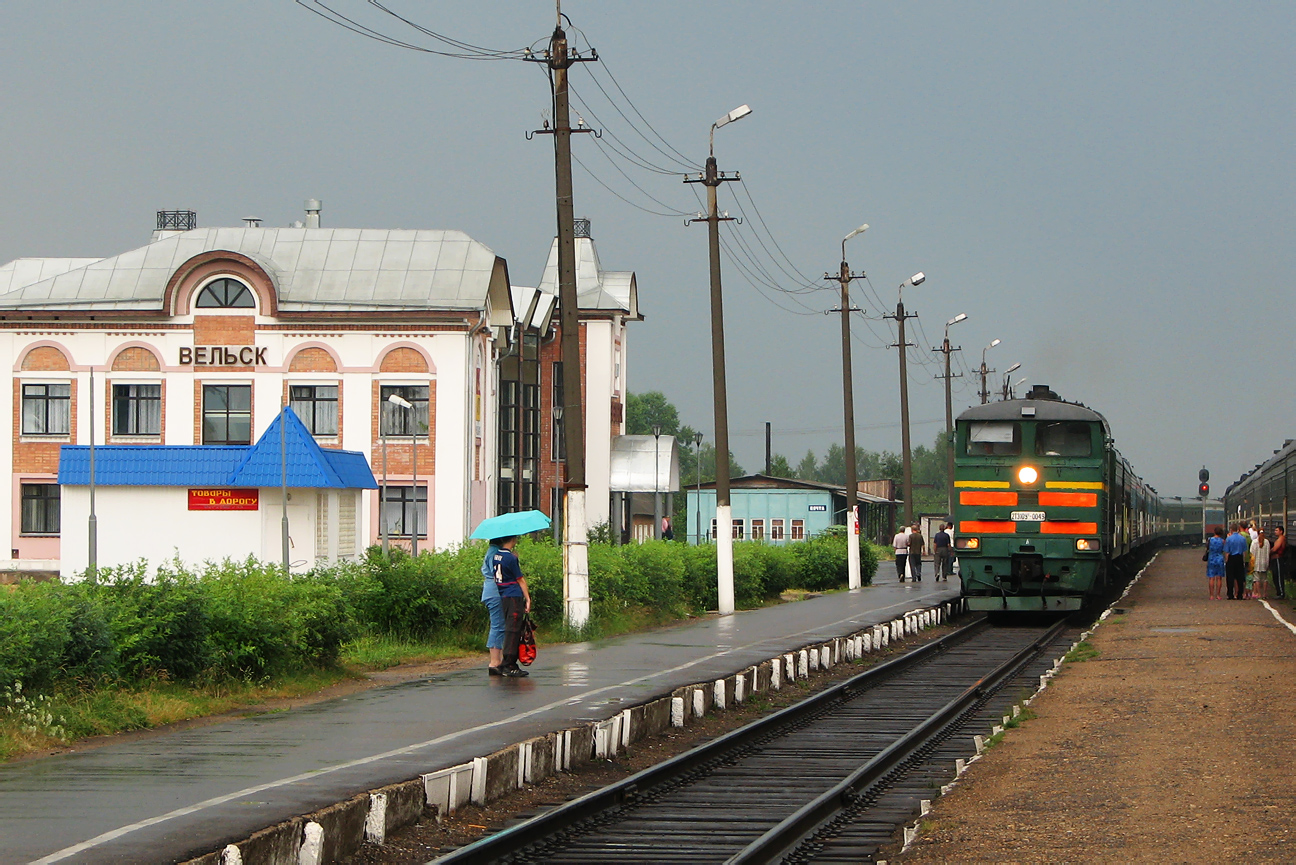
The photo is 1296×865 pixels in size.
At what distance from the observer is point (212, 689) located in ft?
47.0

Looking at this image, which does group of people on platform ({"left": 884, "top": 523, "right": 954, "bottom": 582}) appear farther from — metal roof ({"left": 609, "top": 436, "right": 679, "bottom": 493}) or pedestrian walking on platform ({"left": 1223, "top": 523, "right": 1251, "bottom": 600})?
metal roof ({"left": 609, "top": 436, "right": 679, "bottom": 493})

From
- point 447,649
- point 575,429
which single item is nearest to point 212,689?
point 447,649

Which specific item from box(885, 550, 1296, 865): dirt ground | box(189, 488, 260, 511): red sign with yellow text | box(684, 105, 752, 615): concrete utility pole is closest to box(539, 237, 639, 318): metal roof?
box(684, 105, 752, 615): concrete utility pole

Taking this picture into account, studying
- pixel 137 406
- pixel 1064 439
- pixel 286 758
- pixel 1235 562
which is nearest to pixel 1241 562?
pixel 1235 562

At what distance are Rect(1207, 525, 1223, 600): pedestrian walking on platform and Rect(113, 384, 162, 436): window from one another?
93.1 feet

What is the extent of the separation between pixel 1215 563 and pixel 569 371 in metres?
17.9

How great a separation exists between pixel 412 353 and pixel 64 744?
3301 cm

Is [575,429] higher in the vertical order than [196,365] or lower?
lower

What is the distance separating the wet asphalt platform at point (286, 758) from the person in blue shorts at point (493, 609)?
28 centimetres

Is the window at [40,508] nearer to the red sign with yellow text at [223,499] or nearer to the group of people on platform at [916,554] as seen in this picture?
the red sign with yellow text at [223,499]

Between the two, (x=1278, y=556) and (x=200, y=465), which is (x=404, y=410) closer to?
(x=200, y=465)

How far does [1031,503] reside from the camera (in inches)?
1054

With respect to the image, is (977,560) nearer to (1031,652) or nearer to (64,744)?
(1031,652)

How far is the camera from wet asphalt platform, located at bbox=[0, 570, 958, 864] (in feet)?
26.0
